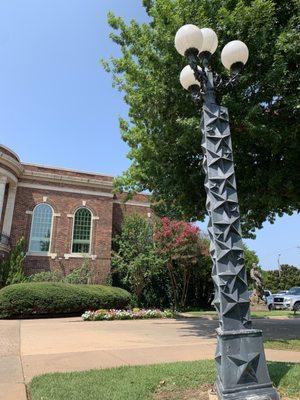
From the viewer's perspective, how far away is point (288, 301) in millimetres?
27109

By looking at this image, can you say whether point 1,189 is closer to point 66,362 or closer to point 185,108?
point 185,108

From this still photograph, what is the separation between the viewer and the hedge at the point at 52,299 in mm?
16484

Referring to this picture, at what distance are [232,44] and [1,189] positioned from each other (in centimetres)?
1881

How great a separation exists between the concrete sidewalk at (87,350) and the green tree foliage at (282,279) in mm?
52259

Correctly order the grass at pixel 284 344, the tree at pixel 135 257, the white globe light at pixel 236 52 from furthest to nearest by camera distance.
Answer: the tree at pixel 135 257, the grass at pixel 284 344, the white globe light at pixel 236 52

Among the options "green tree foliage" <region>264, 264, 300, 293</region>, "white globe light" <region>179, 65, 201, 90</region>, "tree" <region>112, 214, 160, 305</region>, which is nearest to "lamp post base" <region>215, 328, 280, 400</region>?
"white globe light" <region>179, 65, 201, 90</region>

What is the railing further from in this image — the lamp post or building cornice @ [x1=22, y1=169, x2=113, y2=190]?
the lamp post

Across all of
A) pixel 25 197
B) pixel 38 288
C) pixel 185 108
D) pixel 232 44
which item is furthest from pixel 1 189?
pixel 232 44

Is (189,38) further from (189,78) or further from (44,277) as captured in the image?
(44,277)

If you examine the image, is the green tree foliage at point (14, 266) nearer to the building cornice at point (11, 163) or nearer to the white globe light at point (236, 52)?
the building cornice at point (11, 163)

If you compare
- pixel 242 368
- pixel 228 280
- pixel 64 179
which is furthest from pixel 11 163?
pixel 242 368

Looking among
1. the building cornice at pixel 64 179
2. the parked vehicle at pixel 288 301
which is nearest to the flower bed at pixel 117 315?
the building cornice at pixel 64 179

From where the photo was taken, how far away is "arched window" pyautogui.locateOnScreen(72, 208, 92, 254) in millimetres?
24734

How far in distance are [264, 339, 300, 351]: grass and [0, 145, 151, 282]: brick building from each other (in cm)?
1582
